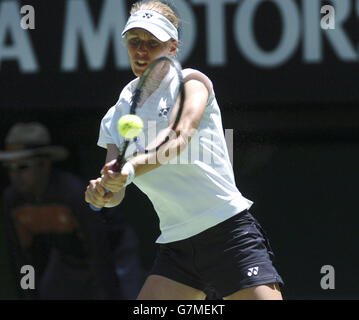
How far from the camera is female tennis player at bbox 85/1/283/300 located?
2.88 metres

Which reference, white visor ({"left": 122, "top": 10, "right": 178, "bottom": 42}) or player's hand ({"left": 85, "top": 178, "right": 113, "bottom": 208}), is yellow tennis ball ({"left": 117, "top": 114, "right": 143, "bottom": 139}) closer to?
player's hand ({"left": 85, "top": 178, "right": 113, "bottom": 208})

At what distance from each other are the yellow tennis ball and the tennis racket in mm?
82

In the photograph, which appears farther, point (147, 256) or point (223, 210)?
point (147, 256)

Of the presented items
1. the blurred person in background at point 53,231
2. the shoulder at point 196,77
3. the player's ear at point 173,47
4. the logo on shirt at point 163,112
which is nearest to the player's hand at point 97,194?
the logo on shirt at point 163,112

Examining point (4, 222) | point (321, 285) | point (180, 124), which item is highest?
point (180, 124)

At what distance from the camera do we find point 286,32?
15.0 feet

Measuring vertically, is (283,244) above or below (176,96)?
below

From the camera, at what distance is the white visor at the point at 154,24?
2.92 m

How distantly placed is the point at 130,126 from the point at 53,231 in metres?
2.23

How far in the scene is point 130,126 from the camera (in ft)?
8.86
